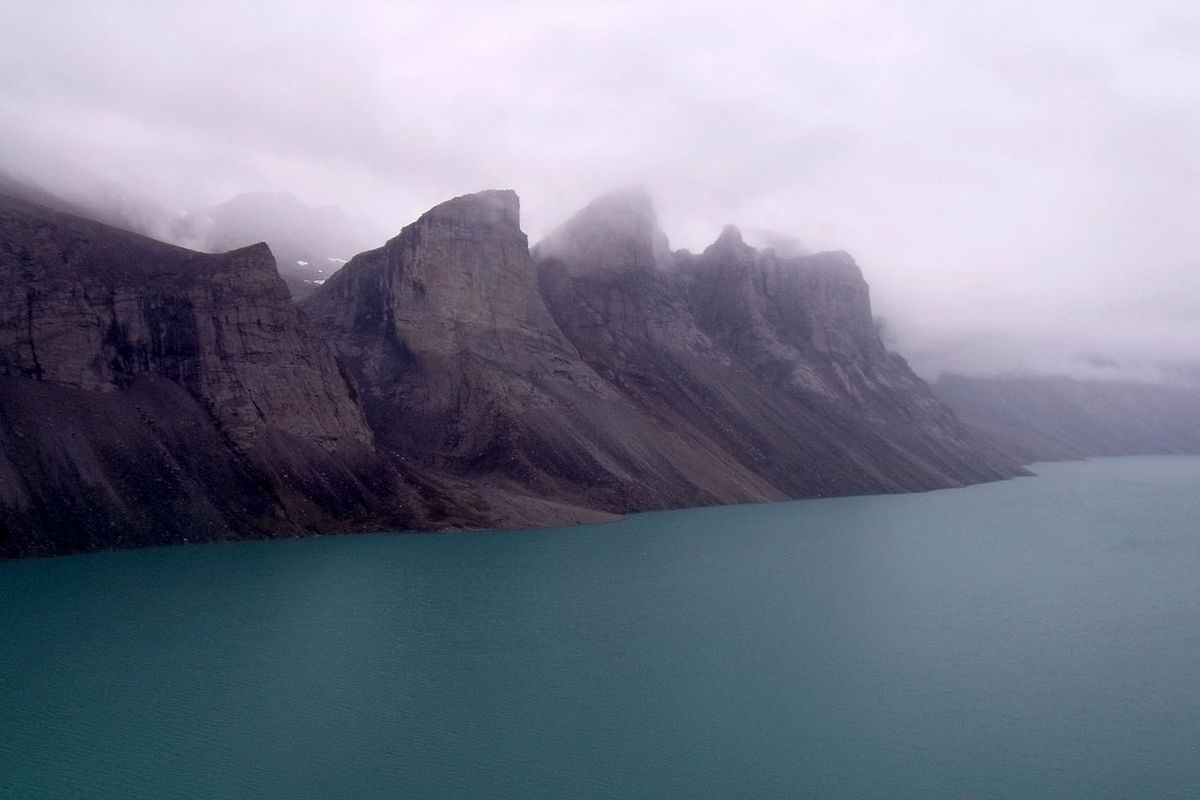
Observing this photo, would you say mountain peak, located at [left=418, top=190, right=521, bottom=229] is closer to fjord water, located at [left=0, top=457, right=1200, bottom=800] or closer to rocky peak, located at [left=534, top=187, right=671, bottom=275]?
rocky peak, located at [left=534, top=187, right=671, bottom=275]

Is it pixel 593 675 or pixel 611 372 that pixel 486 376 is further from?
pixel 593 675

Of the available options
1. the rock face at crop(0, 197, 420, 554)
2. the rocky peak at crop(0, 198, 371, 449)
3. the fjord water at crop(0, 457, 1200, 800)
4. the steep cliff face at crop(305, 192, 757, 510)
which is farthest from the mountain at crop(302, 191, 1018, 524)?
the fjord water at crop(0, 457, 1200, 800)

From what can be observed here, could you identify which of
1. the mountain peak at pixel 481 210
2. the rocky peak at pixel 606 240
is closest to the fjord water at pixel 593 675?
the mountain peak at pixel 481 210

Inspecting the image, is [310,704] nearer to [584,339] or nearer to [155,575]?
[155,575]

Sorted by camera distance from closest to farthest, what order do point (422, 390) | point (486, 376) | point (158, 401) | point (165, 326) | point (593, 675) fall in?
point (593, 675), point (158, 401), point (165, 326), point (422, 390), point (486, 376)

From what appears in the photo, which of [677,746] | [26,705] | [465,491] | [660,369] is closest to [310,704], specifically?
[26,705]

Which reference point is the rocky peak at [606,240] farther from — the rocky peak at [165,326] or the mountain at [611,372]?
the rocky peak at [165,326]

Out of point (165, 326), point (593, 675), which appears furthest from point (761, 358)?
point (593, 675)

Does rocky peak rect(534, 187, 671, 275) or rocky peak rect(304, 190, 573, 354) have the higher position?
rocky peak rect(534, 187, 671, 275)
